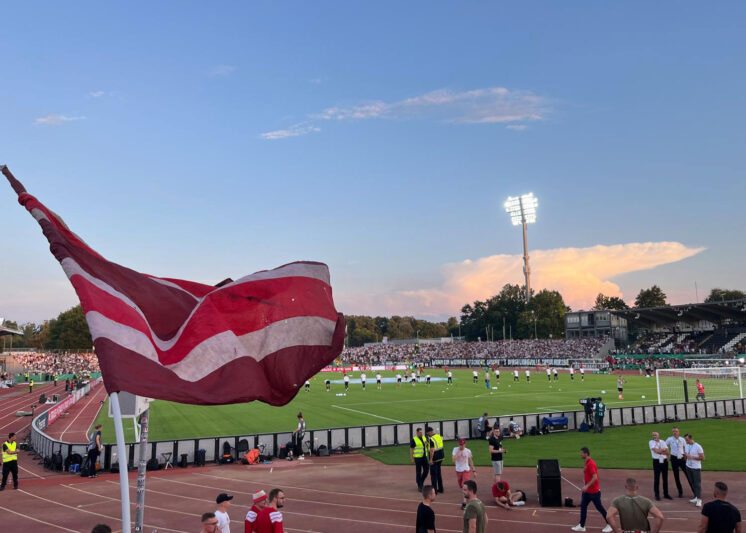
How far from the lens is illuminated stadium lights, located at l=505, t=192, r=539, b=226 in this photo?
407 feet

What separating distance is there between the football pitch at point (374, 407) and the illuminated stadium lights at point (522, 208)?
73.0m

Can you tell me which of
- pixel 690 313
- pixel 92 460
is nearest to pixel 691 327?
pixel 690 313

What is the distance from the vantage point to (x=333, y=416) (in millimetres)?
35656

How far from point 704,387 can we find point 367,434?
1371 inches

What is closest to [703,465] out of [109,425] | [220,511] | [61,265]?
[220,511]

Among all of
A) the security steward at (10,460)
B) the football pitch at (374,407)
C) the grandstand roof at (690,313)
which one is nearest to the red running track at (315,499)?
the security steward at (10,460)

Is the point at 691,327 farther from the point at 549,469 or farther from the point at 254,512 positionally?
the point at 254,512

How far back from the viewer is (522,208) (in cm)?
12525

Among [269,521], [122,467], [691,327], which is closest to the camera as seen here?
[122,467]

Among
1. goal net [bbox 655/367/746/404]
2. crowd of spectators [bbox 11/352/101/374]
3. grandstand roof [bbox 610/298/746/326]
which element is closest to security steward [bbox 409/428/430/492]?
goal net [bbox 655/367/746/404]

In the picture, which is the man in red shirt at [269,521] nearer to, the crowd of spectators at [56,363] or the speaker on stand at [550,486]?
the speaker on stand at [550,486]

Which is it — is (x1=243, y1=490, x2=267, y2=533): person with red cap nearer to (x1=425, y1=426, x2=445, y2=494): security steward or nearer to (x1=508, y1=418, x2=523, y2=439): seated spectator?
(x1=425, y1=426, x2=445, y2=494): security steward

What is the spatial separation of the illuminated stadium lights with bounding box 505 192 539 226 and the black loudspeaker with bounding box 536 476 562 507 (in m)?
113

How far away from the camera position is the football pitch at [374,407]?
3228cm
